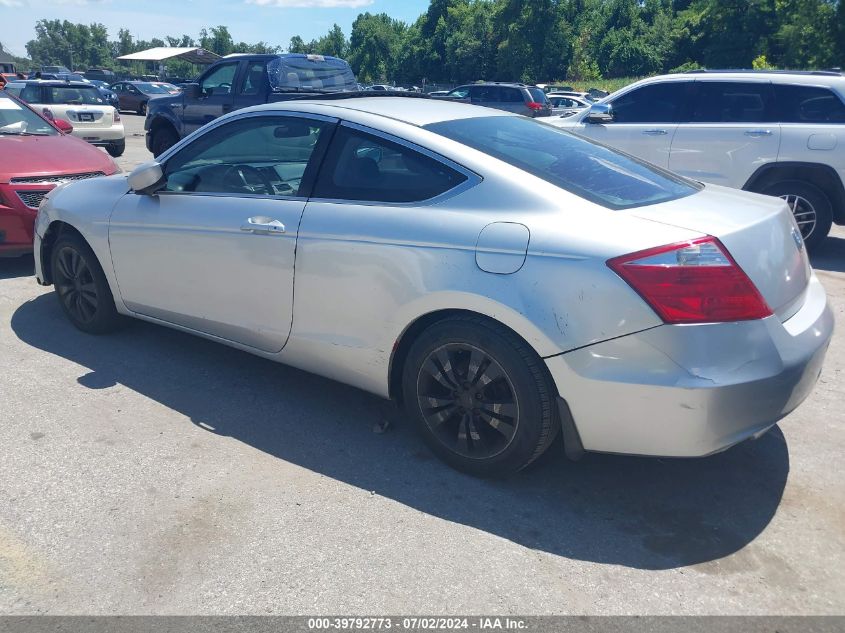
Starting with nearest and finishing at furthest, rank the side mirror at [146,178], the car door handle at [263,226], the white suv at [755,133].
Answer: the car door handle at [263,226], the side mirror at [146,178], the white suv at [755,133]

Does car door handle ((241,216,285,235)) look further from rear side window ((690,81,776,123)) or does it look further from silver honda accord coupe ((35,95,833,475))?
rear side window ((690,81,776,123))

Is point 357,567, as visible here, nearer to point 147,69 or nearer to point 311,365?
point 311,365

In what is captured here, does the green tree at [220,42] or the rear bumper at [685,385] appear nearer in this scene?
the rear bumper at [685,385]

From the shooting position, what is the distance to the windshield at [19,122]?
24.1 ft

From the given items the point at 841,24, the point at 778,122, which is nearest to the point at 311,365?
the point at 778,122

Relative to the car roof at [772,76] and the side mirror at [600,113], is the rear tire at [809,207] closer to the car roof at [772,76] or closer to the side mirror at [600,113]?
Result: the car roof at [772,76]

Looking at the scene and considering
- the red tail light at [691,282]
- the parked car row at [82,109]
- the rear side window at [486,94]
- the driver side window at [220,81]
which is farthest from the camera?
the rear side window at [486,94]

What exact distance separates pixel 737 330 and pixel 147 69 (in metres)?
121

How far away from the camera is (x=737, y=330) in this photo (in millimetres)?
2654

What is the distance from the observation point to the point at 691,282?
2.63 meters

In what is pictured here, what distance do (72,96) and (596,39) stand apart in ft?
198

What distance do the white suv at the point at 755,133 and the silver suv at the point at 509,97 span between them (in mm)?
11639

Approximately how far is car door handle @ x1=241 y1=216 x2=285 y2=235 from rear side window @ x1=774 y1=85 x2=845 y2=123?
19.2 feet

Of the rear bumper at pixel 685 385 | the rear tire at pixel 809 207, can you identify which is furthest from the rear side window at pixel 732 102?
the rear bumper at pixel 685 385
